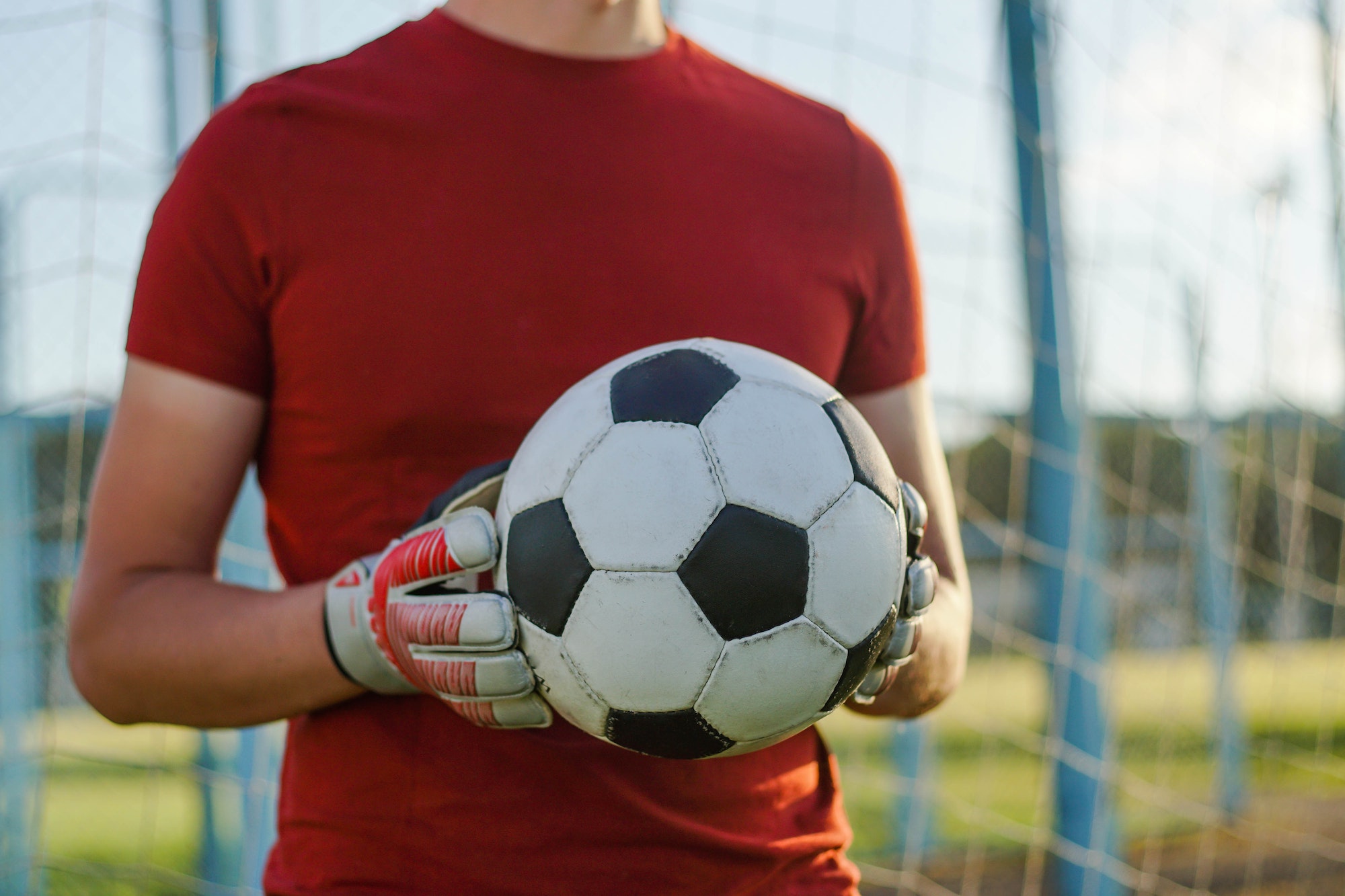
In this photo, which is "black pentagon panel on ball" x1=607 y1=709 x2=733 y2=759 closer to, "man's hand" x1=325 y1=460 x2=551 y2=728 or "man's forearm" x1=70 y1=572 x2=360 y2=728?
"man's hand" x1=325 y1=460 x2=551 y2=728

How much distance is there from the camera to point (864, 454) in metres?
0.86

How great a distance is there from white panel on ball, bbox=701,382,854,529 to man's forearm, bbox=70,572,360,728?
41 centimetres

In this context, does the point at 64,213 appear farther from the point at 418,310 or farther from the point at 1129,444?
the point at 1129,444

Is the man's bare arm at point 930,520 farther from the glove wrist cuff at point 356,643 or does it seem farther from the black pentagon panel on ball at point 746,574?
the glove wrist cuff at point 356,643

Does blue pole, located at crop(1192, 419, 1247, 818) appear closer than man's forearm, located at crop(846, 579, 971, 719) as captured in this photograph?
No

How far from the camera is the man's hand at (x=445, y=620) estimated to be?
2.64 ft

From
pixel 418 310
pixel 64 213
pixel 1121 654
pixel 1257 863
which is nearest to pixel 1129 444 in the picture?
pixel 1121 654

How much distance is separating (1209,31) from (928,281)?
3.68 feet

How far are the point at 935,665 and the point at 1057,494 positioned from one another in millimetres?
1841

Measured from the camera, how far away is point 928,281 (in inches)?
136

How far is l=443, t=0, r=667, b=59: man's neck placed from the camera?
114 centimetres

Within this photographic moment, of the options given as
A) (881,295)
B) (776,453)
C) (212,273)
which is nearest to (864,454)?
(776,453)

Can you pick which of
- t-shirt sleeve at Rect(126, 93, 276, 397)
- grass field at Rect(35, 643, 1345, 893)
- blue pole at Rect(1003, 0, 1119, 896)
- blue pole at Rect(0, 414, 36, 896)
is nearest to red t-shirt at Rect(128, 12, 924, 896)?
t-shirt sleeve at Rect(126, 93, 276, 397)

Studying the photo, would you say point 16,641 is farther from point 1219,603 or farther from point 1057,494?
point 1219,603
